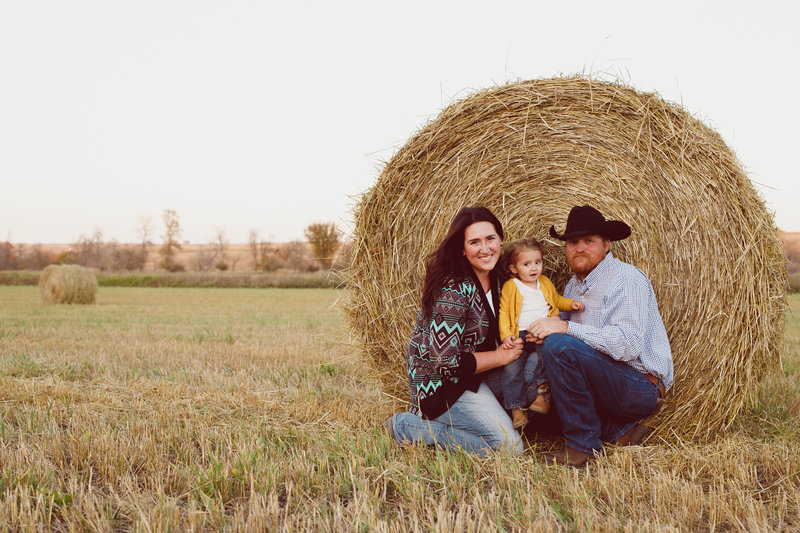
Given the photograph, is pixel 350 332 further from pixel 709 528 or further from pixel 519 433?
pixel 709 528

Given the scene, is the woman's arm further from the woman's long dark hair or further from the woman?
the woman's long dark hair

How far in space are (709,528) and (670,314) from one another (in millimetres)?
1703

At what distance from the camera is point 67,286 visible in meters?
18.1

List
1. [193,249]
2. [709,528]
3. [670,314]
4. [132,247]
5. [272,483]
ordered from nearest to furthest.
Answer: [709,528]
[272,483]
[670,314]
[132,247]
[193,249]

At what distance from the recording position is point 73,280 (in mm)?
18422

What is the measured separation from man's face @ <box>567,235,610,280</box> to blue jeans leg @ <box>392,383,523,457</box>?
1005 mm

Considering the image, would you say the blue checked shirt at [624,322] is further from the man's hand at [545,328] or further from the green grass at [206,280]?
the green grass at [206,280]

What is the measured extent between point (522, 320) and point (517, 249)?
0.46 metres

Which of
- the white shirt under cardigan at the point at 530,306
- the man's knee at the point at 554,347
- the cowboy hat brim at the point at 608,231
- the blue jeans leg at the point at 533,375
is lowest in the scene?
the blue jeans leg at the point at 533,375

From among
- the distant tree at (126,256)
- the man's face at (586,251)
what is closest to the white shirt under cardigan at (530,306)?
the man's face at (586,251)

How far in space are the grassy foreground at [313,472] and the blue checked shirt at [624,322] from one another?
57cm

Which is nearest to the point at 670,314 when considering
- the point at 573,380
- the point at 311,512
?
the point at 573,380

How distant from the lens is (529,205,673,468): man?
3.40 metres

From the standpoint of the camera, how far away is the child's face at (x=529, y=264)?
145 inches
